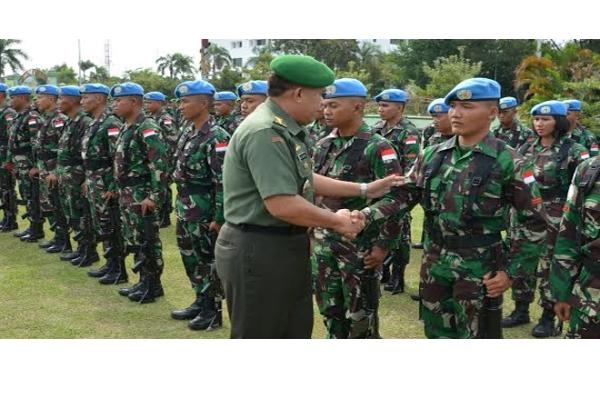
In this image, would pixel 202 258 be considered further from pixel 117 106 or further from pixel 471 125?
pixel 471 125

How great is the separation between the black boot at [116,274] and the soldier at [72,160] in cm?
88

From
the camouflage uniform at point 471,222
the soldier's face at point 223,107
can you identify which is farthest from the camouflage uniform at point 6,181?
the camouflage uniform at point 471,222

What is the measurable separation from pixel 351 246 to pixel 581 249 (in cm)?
145

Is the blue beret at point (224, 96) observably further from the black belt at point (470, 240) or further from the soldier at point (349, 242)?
the black belt at point (470, 240)

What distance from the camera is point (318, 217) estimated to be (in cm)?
287

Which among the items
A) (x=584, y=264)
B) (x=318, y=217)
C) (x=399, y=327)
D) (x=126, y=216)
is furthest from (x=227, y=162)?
(x=126, y=216)

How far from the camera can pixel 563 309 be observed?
10.9 ft

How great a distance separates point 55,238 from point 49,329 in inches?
137

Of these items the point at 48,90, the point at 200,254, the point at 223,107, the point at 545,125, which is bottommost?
the point at 200,254

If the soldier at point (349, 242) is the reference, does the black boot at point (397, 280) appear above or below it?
below

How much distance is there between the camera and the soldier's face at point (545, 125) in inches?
234

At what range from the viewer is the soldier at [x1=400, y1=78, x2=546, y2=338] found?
10.9ft

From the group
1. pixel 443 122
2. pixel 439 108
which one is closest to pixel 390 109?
pixel 439 108

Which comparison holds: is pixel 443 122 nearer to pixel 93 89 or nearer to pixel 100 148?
pixel 100 148
